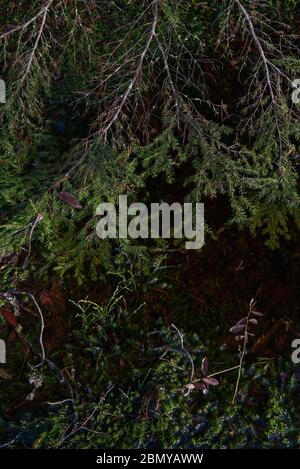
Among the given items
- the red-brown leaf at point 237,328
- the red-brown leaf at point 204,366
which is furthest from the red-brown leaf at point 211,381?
the red-brown leaf at point 237,328

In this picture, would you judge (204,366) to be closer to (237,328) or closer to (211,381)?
(211,381)

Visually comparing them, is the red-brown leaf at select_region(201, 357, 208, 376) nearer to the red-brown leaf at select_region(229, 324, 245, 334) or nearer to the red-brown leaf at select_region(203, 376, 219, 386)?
the red-brown leaf at select_region(203, 376, 219, 386)

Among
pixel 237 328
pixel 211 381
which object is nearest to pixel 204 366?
pixel 211 381

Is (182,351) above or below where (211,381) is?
above

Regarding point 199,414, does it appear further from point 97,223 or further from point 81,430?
point 97,223

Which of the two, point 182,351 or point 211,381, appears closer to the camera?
point 211,381

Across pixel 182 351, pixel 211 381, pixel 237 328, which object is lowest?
pixel 211 381

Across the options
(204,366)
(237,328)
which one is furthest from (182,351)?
(237,328)

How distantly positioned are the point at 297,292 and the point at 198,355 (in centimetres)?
82

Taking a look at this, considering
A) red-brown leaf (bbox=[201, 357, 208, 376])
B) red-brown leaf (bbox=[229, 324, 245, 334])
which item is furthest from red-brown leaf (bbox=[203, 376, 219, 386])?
red-brown leaf (bbox=[229, 324, 245, 334])
